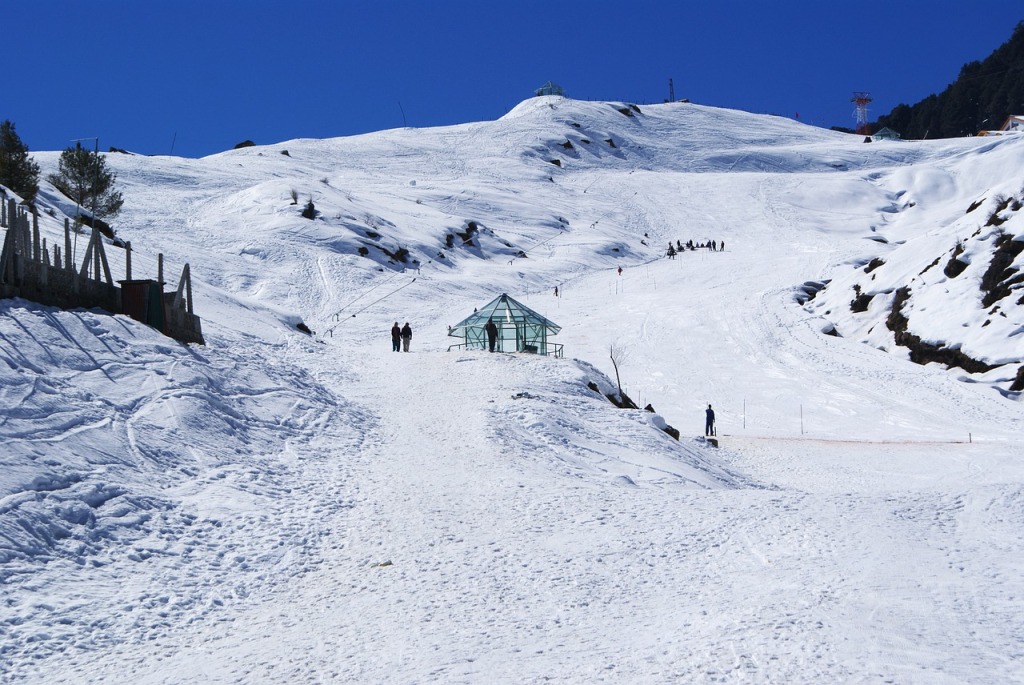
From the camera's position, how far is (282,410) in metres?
20.6

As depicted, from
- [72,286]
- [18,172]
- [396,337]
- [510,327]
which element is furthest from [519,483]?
[18,172]

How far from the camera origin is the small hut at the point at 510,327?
3812 centimetres

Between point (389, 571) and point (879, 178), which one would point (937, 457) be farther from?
point (879, 178)

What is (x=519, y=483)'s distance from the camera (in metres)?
16.5

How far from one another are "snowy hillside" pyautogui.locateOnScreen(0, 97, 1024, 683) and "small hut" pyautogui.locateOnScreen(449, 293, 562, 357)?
3.04m

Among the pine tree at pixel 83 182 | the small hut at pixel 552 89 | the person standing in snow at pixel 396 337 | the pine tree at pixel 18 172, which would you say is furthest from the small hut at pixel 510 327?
the small hut at pixel 552 89

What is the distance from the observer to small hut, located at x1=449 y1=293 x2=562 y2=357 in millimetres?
38125

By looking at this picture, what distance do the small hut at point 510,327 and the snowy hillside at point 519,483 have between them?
3039 millimetres

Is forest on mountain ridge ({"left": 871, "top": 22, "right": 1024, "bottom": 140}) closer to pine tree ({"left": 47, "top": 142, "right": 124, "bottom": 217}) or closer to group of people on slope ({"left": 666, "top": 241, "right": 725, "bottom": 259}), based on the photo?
group of people on slope ({"left": 666, "top": 241, "right": 725, "bottom": 259})

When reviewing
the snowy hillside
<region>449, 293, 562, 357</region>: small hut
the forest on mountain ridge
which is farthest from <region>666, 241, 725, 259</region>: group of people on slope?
the forest on mountain ridge

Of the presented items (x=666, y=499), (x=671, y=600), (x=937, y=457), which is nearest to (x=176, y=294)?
(x=666, y=499)

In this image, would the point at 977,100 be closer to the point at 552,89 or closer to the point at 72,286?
the point at 552,89

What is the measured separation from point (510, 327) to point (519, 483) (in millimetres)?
22410

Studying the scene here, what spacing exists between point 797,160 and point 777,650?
4384 inches
